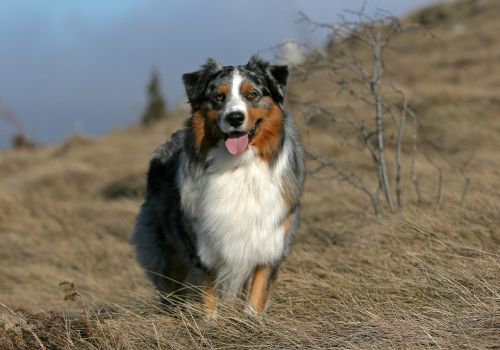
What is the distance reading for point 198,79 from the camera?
18.9 feet

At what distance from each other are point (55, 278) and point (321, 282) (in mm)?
4402

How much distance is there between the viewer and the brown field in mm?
4715

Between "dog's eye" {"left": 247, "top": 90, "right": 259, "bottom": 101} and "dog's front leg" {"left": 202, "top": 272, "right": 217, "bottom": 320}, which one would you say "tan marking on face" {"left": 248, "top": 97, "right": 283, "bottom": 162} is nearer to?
"dog's eye" {"left": 247, "top": 90, "right": 259, "bottom": 101}

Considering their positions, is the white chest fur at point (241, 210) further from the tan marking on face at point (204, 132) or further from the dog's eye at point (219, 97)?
the dog's eye at point (219, 97)

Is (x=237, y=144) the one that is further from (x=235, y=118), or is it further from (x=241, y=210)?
(x=241, y=210)

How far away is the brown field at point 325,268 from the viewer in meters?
4.71

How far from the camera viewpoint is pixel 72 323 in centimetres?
516

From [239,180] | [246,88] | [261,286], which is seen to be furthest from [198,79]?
[261,286]

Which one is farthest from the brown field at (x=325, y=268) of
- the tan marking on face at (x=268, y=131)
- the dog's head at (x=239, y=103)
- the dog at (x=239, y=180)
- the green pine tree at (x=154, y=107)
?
the green pine tree at (x=154, y=107)

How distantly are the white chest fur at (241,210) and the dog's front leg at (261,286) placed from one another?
6cm

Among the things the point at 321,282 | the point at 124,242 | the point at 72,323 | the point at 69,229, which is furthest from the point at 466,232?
the point at 69,229

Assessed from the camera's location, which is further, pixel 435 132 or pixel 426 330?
pixel 435 132

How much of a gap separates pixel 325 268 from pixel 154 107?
2566 cm

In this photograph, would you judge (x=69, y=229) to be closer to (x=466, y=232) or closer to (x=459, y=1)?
(x=466, y=232)
